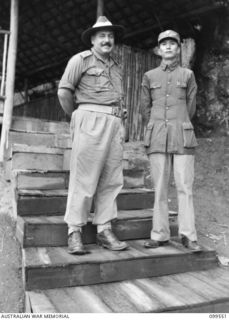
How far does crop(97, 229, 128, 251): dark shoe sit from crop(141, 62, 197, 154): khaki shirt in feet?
2.97

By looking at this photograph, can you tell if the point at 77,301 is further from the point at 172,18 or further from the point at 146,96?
the point at 172,18

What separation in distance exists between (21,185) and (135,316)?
6.95ft

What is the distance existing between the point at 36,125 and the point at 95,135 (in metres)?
3.64

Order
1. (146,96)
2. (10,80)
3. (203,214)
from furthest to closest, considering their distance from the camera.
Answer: (10,80)
(203,214)
(146,96)

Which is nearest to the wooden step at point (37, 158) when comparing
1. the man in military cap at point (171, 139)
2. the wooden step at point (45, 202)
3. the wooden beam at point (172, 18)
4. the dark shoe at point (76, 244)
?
the wooden step at point (45, 202)

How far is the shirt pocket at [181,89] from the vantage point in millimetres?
3521

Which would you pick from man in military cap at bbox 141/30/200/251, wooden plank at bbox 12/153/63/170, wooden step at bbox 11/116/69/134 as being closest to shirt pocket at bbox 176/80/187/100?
man in military cap at bbox 141/30/200/251

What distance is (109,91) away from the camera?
3.33 meters

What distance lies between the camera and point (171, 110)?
352 centimetres

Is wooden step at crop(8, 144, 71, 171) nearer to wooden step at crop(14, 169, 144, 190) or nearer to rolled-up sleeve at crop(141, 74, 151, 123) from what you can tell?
wooden step at crop(14, 169, 144, 190)

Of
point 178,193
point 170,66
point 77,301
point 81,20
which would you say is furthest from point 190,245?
point 81,20

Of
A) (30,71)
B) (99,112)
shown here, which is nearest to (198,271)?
(99,112)

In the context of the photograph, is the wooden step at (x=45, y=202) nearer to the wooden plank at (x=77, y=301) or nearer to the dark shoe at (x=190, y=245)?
the dark shoe at (x=190, y=245)

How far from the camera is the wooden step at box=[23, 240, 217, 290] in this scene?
2740 millimetres
